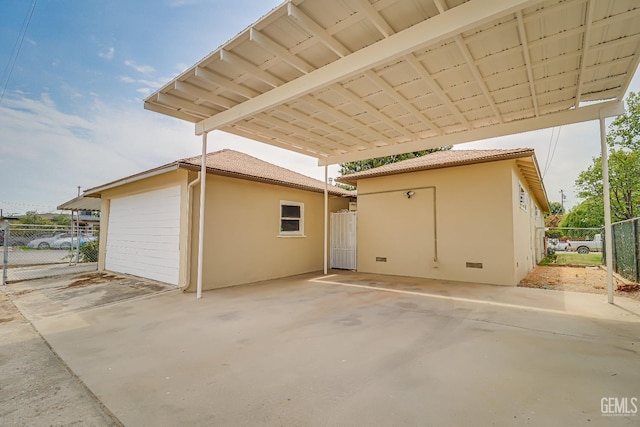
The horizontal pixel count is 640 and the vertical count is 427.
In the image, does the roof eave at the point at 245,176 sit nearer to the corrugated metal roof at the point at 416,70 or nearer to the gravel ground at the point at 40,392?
the corrugated metal roof at the point at 416,70

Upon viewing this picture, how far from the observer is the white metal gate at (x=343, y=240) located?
10172 mm

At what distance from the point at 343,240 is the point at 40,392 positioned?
862cm

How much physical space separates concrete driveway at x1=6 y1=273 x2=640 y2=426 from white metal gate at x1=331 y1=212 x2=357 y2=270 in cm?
462

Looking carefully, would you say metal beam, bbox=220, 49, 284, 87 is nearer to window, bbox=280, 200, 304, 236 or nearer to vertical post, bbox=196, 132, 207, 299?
vertical post, bbox=196, 132, 207, 299

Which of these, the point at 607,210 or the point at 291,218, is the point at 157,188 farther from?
the point at 607,210

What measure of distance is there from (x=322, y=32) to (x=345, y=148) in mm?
4568

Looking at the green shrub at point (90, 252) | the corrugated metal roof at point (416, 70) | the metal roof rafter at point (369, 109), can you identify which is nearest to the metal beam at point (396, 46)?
the corrugated metal roof at point (416, 70)

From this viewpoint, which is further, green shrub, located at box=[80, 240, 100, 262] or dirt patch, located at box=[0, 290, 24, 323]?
green shrub, located at box=[80, 240, 100, 262]

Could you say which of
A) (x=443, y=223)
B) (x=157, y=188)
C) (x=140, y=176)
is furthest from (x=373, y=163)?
(x=140, y=176)

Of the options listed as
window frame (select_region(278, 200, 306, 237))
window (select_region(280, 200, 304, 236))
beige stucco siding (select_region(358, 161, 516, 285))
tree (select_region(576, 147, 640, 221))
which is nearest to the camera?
beige stucco siding (select_region(358, 161, 516, 285))

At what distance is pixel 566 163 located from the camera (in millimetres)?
19828

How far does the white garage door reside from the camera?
706 centimetres

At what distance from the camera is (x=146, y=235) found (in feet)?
26.2

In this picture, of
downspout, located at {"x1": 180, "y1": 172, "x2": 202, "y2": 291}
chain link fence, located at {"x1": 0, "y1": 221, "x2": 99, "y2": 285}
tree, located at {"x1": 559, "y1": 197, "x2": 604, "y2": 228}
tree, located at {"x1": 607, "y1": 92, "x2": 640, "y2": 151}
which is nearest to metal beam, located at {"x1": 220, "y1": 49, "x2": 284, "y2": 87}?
downspout, located at {"x1": 180, "y1": 172, "x2": 202, "y2": 291}
